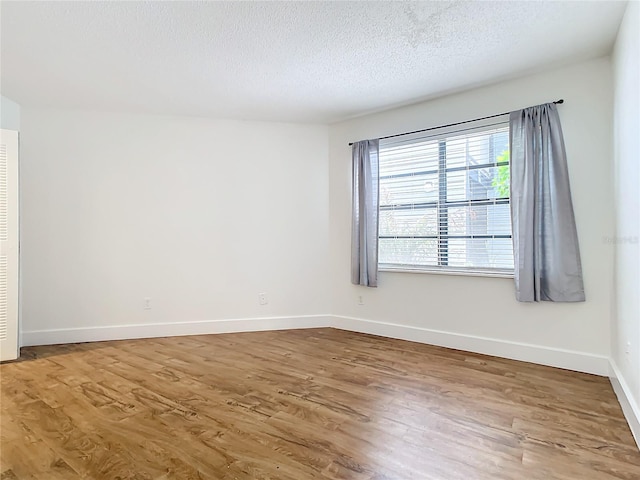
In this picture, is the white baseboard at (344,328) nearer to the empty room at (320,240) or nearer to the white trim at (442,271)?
the empty room at (320,240)

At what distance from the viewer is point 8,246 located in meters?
3.35

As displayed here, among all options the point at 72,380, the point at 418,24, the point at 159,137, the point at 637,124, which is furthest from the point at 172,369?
the point at 637,124

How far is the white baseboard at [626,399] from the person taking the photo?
1947 millimetres

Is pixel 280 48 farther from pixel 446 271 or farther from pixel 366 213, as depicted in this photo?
pixel 446 271

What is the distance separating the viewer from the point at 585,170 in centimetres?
294

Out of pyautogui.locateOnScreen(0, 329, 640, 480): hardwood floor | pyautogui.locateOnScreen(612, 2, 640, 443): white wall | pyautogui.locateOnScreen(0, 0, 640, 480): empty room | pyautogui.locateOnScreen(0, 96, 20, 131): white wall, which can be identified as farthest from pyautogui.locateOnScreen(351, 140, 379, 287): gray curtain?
pyautogui.locateOnScreen(0, 96, 20, 131): white wall

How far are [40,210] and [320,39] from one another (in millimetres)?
3516

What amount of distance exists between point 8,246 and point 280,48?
3114mm

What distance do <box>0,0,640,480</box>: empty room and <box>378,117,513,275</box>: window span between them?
0.07 ft

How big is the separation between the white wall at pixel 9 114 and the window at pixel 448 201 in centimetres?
398

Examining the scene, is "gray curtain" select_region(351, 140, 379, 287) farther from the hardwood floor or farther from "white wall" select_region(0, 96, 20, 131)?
"white wall" select_region(0, 96, 20, 131)

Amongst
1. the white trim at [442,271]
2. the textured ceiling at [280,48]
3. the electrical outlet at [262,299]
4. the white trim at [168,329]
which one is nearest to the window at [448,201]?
the white trim at [442,271]

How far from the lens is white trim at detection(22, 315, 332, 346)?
12.7 feet

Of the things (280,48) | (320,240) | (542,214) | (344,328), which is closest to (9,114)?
(280,48)
